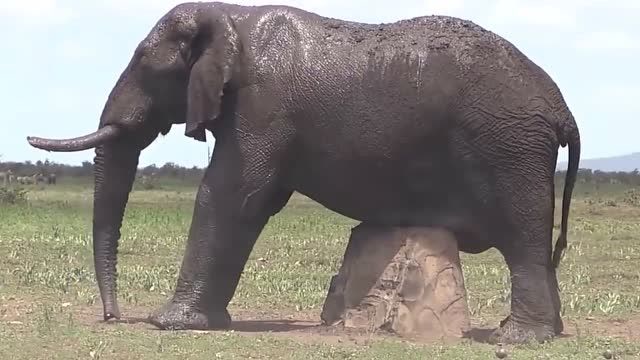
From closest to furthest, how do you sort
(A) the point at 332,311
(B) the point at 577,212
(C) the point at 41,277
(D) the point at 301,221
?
(A) the point at 332,311 → (C) the point at 41,277 → (D) the point at 301,221 → (B) the point at 577,212

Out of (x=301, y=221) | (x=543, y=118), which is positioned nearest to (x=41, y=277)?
(x=543, y=118)

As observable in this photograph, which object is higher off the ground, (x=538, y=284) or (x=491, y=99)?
(x=491, y=99)

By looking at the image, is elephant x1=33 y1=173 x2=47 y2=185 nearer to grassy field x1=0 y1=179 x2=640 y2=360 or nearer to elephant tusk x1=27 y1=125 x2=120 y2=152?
grassy field x1=0 y1=179 x2=640 y2=360

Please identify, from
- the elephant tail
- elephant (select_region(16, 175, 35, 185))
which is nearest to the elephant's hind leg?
the elephant tail

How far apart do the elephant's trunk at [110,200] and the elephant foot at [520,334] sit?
319 cm

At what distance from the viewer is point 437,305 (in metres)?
9.63

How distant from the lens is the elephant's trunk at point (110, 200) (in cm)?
1012

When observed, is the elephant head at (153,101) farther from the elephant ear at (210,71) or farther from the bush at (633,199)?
the bush at (633,199)

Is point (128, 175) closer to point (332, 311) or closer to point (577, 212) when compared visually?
point (332, 311)

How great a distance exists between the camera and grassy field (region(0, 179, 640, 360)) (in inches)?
338

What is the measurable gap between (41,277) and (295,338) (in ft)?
18.3

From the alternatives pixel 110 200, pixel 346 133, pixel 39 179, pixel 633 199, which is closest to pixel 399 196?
pixel 346 133

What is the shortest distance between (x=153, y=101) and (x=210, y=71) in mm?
684

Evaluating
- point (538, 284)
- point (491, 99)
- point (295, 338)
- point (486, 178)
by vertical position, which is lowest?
point (295, 338)
